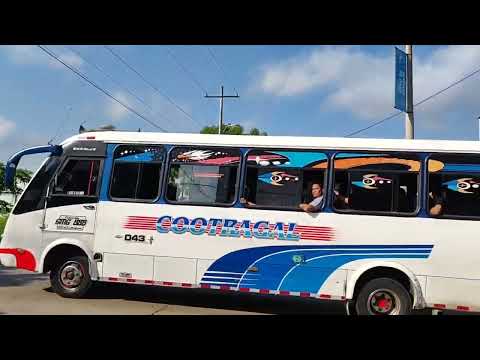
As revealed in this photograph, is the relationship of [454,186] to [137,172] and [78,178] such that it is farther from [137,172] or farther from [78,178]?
[78,178]

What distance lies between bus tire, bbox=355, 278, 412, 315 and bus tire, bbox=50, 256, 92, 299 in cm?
473

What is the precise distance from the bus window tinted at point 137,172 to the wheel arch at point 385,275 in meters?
3.56

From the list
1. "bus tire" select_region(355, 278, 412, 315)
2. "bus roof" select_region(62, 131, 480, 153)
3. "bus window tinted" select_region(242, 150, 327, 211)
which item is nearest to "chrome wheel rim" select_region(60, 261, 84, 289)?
"bus roof" select_region(62, 131, 480, 153)

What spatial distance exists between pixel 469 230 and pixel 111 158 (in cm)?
602

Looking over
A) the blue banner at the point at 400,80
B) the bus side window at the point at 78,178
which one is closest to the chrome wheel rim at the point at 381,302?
the bus side window at the point at 78,178

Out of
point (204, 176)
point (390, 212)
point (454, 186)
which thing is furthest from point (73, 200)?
point (454, 186)

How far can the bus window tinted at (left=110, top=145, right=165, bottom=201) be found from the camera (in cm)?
766

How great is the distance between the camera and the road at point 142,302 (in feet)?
23.6

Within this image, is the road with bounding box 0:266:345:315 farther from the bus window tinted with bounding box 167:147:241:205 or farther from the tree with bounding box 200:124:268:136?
the tree with bounding box 200:124:268:136

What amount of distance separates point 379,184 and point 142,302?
463cm
